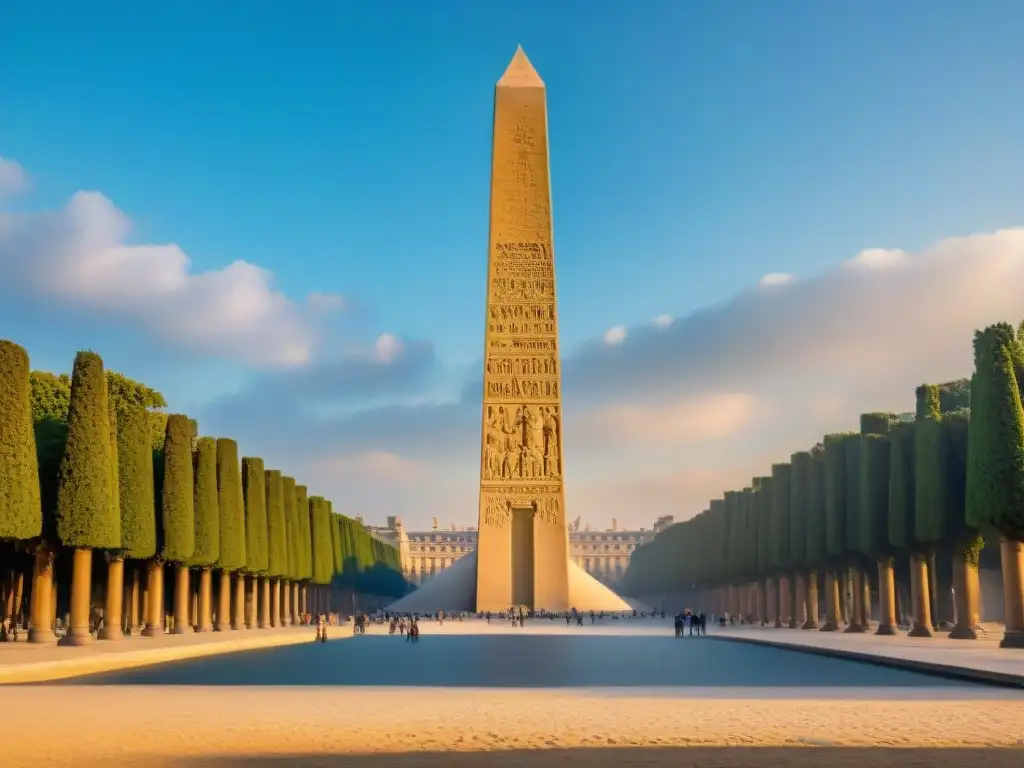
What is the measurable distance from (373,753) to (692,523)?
163 feet

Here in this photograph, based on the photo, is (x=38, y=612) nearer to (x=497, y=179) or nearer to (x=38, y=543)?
(x=38, y=543)

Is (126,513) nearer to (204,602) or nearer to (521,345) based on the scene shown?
(204,602)

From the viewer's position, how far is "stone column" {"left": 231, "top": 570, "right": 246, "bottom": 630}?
33.1 metres

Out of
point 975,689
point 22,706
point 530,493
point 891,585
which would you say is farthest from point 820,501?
point 22,706

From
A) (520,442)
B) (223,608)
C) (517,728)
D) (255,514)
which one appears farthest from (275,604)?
(517,728)

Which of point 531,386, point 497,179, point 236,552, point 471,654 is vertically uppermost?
point 497,179

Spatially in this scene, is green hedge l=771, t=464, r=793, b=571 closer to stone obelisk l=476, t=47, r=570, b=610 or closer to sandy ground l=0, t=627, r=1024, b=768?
stone obelisk l=476, t=47, r=570, b=610

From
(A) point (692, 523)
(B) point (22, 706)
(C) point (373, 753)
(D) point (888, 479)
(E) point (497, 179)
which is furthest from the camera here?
(A) point (692, 523)

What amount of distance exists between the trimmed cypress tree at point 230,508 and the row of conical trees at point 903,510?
50.2 feet

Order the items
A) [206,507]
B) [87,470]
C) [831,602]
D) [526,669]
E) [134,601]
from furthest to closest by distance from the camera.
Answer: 1. [831,602]
2. [134,601]
3. [206,507]
4. [87,470]
5. [526,669]

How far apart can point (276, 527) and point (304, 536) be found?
18.0ft

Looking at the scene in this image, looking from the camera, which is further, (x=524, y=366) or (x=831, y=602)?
(x=524, y=366)

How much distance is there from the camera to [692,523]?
56.1 meters

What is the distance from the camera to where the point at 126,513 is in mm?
24812
